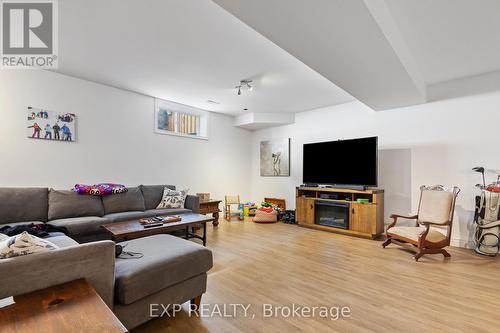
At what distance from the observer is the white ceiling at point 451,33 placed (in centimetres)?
212

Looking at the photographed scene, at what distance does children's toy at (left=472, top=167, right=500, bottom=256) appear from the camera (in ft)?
10.3

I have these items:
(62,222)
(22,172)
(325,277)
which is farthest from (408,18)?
(22,172)

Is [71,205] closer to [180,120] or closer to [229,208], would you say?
[180,120]

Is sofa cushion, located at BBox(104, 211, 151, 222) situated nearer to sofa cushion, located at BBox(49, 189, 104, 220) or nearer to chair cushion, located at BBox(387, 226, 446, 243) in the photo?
sofa cushion, located at BBox(49, 189, 104, 220)

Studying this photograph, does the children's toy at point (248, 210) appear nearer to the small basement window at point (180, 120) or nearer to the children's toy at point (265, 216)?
the children's toy at point (265, 216)

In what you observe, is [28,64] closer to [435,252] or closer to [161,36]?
[161,36]

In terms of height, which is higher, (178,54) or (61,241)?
(178,54)

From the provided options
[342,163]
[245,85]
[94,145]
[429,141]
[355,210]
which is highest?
[245,85]

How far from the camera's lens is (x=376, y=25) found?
6.23ft

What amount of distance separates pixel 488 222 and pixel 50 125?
6464 mm

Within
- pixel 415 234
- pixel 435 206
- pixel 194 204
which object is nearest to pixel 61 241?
pixel 194 204

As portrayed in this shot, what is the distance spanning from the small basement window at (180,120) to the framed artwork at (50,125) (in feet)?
4.69

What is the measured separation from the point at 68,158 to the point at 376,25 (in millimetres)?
4447

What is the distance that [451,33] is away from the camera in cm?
253
